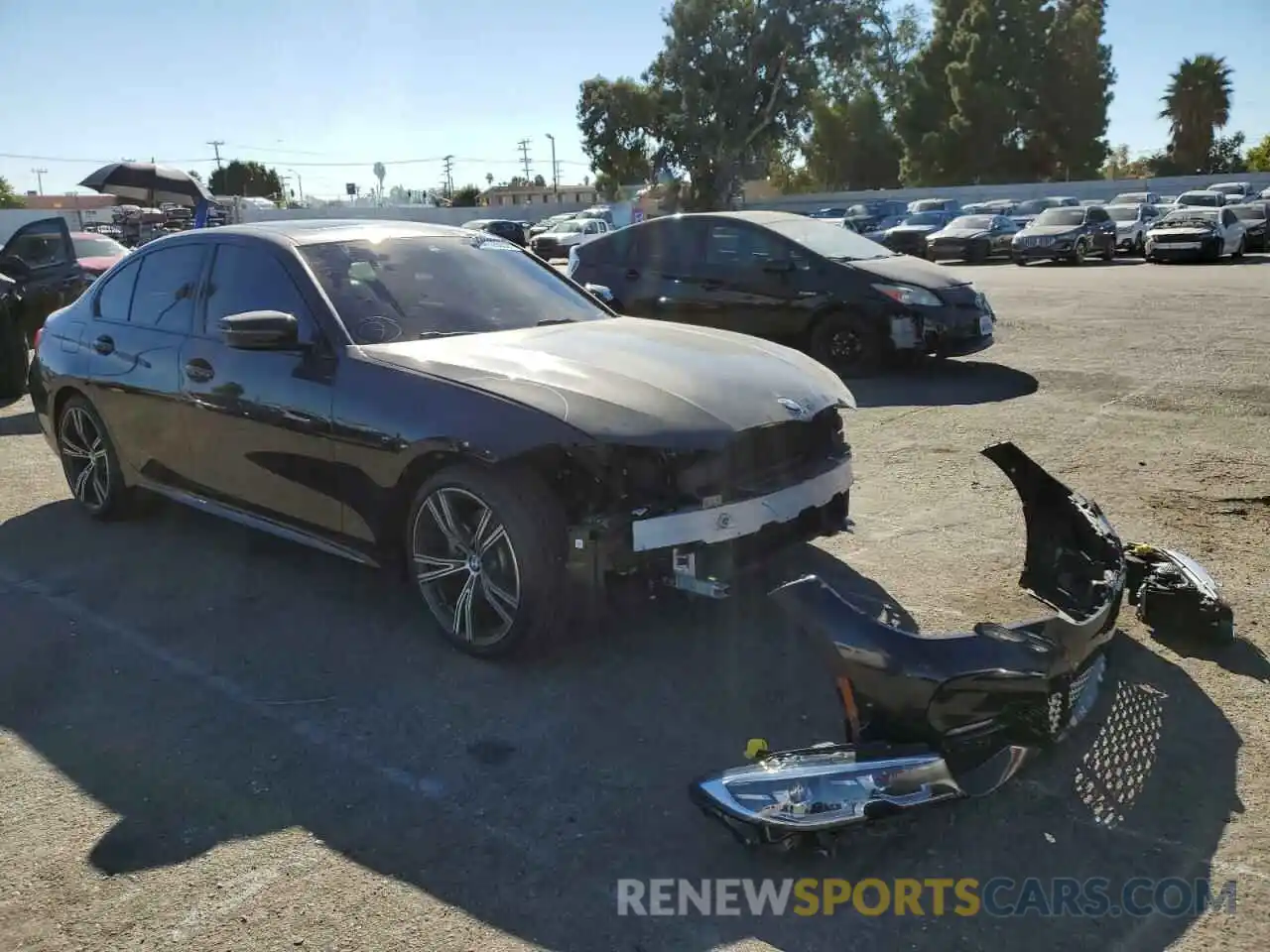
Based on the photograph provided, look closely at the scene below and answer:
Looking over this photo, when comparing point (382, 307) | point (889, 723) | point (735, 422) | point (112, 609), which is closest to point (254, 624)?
point (112, 609)

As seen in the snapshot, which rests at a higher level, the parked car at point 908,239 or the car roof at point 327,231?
the parked car at point 908,239

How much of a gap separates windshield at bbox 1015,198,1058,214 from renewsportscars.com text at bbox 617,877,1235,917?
1512 inches

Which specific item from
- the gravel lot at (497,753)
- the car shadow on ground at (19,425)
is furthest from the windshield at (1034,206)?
the car shadow on ground at (19,425)

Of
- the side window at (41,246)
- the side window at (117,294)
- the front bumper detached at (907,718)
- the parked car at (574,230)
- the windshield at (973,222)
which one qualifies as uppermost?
the parked car at (574,230)

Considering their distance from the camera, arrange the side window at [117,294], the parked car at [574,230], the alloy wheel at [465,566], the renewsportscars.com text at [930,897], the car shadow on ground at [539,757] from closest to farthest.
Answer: the renewsportscars.com text at [930,897]
the car shadow on ground at [539,757]
the alloy wheel at [465,566]
the side window at [117,294]
the parked car at [574,230]

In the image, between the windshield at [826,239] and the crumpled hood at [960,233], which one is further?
the crumpled hood at [960,233]

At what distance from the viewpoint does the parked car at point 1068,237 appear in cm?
2623

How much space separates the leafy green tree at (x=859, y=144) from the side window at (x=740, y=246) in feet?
217

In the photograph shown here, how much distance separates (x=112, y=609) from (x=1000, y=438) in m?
5.60

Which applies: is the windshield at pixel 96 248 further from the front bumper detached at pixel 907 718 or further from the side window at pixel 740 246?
the front bumper detached at pixel 907 718

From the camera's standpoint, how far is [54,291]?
1169cm

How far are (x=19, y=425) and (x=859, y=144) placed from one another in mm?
72309

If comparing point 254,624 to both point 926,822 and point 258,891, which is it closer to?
point 258,891

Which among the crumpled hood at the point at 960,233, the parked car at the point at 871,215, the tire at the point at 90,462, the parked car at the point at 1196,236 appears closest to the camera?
the tire at the point at 90,462
